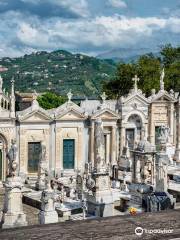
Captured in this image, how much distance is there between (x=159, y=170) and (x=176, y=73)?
22617mm

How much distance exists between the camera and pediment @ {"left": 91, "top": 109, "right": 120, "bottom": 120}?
3050 cm

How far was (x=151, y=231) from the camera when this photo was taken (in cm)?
815

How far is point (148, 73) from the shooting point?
137 ft

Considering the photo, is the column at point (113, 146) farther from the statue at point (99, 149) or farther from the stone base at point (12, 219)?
the stone base at point (12, 219)

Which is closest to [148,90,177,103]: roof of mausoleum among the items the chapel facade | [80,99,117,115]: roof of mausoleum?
the chapel facade

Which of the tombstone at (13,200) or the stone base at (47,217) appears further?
the stone base at (47,217)

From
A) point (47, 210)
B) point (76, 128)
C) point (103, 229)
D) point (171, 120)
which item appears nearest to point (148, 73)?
point (171, 120)

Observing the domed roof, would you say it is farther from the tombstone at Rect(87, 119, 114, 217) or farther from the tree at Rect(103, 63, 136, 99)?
the tree at Rect(103, 63, 136, 99)

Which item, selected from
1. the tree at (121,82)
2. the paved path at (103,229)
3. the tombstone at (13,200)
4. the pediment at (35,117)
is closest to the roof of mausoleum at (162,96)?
the pediment at (35,117)

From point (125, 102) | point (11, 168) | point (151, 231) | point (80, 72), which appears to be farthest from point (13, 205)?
point (80, 72)

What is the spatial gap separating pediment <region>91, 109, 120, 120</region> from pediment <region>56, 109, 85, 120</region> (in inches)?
32.1

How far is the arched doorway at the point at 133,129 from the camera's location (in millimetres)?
32281

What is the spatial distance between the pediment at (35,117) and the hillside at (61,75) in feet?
202

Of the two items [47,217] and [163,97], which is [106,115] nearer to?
[163,97]
